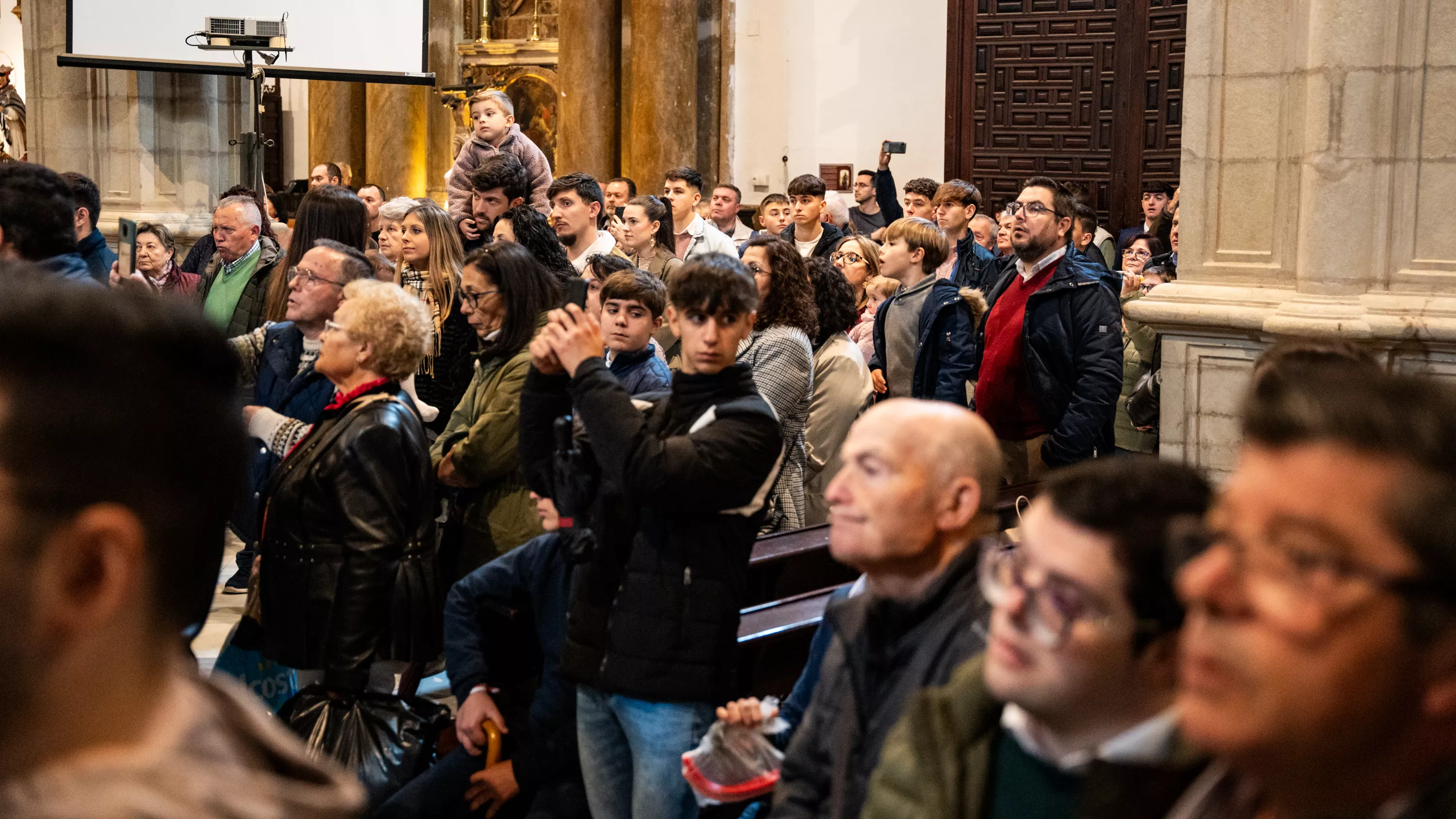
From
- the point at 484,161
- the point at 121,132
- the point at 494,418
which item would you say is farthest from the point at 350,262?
the point at 121,132

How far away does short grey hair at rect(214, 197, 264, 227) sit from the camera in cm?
614

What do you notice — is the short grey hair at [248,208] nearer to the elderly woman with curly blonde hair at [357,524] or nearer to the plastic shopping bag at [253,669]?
the elderly woman with curly blonde hair at [357,524]

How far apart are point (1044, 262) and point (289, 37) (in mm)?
5258

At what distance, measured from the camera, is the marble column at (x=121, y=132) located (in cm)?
882

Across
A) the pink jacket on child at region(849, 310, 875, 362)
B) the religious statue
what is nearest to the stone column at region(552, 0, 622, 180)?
the religious statue

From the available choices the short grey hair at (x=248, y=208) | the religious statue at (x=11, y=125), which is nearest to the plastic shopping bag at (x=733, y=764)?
the short grey hair at (x=248, y=208)

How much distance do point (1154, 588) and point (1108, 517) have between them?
0.09 meters

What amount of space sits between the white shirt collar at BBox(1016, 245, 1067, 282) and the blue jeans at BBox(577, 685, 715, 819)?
120 inches

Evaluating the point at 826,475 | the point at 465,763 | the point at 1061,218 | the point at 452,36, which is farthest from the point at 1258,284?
the point at 452,36

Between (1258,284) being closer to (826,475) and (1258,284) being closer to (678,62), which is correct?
(826,475)

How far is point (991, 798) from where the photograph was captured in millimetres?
1732

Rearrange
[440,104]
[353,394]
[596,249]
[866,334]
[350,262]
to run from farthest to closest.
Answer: [440,104] → [866,334] → [596,249] → [350,262] → [353,394]

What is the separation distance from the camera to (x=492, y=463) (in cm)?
434

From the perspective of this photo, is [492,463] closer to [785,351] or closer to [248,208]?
[785,351]
